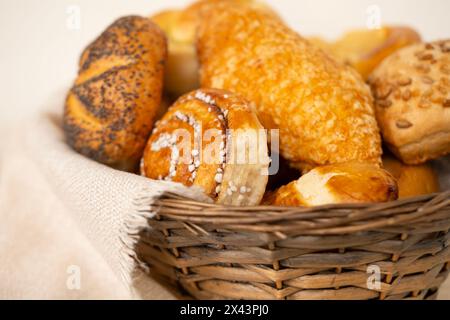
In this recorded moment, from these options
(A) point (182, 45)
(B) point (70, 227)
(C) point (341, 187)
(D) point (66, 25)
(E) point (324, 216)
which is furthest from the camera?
(D) point (66, 25)

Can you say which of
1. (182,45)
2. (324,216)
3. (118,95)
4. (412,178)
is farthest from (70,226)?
(412,178)

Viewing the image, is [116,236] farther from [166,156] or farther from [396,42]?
[396,42]

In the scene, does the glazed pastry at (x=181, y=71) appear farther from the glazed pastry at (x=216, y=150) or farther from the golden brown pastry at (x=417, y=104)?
the golden brown pastry at (x=417, y=104)

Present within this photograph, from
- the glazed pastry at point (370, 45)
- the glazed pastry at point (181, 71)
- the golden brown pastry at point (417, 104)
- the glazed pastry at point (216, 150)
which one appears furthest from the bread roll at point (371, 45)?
the glazed pastry at point (216, 150)

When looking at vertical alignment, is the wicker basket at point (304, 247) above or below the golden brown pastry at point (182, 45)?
below

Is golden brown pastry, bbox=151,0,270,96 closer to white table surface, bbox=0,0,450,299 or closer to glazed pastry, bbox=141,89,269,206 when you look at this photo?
glazed pastry, bbox=141,89,269,206

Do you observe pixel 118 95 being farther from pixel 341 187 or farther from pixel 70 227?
pixel 341 187

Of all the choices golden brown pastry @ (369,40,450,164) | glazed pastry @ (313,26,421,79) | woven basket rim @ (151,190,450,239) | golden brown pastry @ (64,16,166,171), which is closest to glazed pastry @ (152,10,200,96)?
golden brown pastry @ (64,16,166,171)
